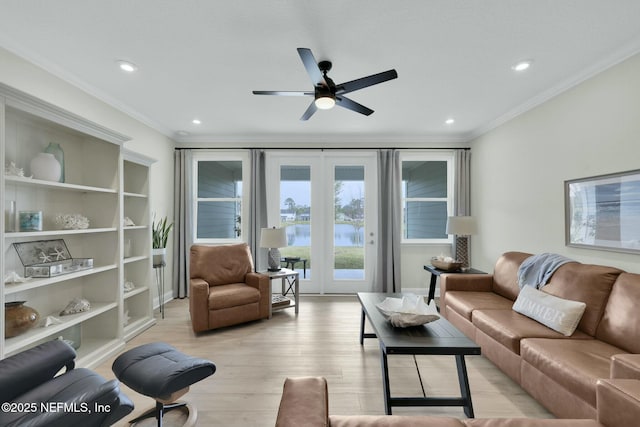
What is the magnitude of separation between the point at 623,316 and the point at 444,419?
1738 millimetres

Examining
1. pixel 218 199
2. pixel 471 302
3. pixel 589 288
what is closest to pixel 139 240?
pixel 218 199

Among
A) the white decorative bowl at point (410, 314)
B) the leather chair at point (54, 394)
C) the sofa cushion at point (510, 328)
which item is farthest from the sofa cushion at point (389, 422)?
the sofa cushion at point (510, 328)

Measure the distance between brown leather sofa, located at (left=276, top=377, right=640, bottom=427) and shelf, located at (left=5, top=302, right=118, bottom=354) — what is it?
82.4 inches

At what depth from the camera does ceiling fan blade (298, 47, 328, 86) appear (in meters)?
1.83

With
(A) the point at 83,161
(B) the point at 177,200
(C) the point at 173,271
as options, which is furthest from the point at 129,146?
(C) the point at 173,271

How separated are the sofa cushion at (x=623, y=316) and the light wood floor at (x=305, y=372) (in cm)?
71

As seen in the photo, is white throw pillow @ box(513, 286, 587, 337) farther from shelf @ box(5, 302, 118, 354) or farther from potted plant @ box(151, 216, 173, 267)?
potted plant @ box(151, 216, 173, 267)

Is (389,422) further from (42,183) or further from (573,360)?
(42,183)

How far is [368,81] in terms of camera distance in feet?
6.98

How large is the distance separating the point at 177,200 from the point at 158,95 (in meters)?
1.89

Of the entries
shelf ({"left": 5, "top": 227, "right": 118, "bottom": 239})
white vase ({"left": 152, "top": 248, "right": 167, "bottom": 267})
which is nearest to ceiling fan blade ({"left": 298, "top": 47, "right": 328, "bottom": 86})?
shelf ({"left": 5, "top": 227, "right": 118, "bottom": 239})

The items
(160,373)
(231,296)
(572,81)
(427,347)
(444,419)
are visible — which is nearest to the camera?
(444,419)

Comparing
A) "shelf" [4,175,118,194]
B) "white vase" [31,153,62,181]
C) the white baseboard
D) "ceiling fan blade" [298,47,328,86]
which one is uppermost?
"ceiling fan blade" [298,47,328,86]

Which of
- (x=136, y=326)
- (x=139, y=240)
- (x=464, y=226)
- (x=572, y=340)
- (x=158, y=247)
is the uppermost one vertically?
(x=464, y=226)
